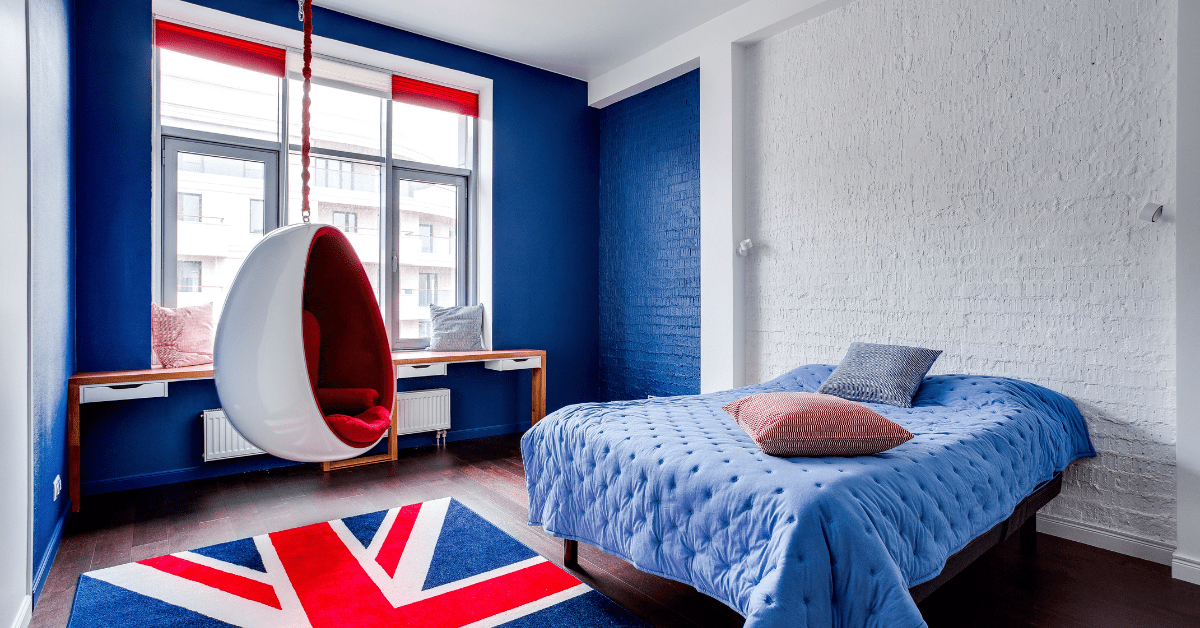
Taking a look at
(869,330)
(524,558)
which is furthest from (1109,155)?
(524,558)

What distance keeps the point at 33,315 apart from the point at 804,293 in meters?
3.78

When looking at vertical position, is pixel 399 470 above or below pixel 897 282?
below

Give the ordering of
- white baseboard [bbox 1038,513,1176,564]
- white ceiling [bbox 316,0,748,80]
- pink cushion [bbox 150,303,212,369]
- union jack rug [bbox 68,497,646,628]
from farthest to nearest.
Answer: white ceiling [bbox 316,0,748,80], pink cushion [bbox 150,303,212,369], white baseboard [bbox 1038,513,1176,564], union jack rug [bbox 68,497,646,628]

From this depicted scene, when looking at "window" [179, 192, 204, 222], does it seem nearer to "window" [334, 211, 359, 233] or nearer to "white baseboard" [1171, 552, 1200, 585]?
"window" [334, 211, 359, 233]

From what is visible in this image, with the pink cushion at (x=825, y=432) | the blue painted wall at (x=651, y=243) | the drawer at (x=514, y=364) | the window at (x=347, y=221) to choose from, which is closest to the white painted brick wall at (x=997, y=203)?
the blue painted wall at (x=651, y=243)

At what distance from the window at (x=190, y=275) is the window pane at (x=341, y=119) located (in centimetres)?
103

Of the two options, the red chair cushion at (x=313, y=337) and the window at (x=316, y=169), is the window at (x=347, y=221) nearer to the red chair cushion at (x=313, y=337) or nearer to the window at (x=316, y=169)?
the window at (x=316, y=169)

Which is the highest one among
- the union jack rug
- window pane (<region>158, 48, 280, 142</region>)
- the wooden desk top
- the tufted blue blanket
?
window pane (<region>158, 48, 280, 142</region>)

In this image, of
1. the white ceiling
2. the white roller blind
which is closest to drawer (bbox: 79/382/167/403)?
the white roller blind

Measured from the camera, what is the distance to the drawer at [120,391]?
3135 millimetres

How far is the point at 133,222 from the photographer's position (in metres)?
3.50

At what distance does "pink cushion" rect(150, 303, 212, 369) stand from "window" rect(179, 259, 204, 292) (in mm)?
164

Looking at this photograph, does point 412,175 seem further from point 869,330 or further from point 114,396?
point 869,330

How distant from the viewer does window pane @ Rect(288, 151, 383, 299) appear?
4.37m
